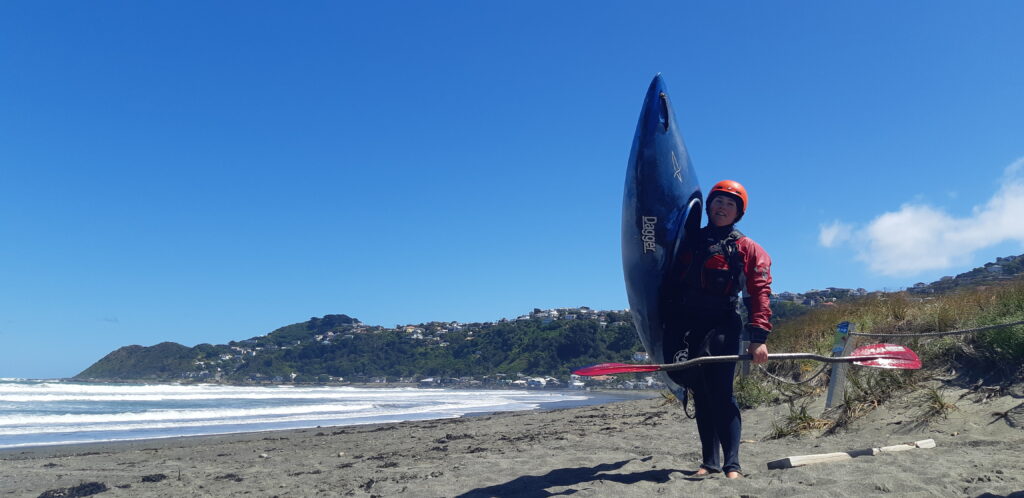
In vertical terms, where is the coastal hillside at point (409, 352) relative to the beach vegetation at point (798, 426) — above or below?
above

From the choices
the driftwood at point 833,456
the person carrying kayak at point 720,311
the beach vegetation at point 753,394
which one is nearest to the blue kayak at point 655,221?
the person carrying kayak at point 720,311

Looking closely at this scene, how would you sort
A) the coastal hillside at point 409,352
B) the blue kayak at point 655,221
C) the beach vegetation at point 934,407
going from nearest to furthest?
the blue kayak at point 655,221 < the beach vegetation at point 934,407 < the coastal hillside at point 409,352

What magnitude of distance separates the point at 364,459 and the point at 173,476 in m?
1.66

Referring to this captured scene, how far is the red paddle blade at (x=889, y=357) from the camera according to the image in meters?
3.53

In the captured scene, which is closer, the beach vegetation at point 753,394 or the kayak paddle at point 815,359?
the kayak paddle at point 815,359

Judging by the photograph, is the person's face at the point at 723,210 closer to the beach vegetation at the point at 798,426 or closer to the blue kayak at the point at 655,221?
the blue kayak at the point at 655,221

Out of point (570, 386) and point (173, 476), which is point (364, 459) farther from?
point (570, 386)

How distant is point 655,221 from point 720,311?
61 centimetres

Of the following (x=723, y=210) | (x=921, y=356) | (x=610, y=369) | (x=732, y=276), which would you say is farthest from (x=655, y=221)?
(x=921, y=356)

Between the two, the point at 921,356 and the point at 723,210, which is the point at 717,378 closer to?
the point at 723,210

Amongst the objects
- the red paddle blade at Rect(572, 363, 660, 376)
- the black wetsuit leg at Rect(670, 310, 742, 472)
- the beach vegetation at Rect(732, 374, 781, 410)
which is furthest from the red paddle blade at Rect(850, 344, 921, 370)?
the beach vegetation at Rect(732, 374, 781, 410)

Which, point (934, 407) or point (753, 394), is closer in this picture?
point (934, 407)

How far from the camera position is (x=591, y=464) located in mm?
4191

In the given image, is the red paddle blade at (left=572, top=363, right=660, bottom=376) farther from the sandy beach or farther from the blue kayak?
the sandy beach
